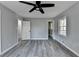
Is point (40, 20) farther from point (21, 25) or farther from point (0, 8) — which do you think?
point (0, 8)

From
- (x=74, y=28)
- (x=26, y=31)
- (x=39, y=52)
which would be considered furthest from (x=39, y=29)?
(x=74, y=28)

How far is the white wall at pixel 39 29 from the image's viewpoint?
1019 cm

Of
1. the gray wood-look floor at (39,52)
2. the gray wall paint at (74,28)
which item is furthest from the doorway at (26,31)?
the gray wall paint at (74,28)

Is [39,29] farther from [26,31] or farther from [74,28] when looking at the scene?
[74,28]

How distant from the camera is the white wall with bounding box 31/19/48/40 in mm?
10188

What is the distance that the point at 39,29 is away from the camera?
33.6 ft

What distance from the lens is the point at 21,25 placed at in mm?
9344

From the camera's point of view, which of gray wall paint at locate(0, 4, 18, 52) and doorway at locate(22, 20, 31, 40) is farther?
doorway at locate(22, 20, 31, 40)

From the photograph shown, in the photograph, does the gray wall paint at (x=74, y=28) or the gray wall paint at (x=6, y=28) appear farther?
the gray wall paint at (x=6, y=28)

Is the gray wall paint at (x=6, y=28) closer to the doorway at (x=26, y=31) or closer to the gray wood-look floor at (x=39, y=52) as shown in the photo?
the gray wood-look floor at (x=39, y=52)

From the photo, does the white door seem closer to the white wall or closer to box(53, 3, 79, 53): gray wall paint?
the white wall

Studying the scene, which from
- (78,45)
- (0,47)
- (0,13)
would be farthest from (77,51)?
(0,13)

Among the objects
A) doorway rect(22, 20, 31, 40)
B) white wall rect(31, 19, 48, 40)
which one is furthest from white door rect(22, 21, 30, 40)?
white wall rect(31, 19, 48, 40)

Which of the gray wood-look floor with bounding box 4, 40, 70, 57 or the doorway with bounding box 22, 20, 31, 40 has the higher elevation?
the doorway with bounding box 22, 20, 31, 40
